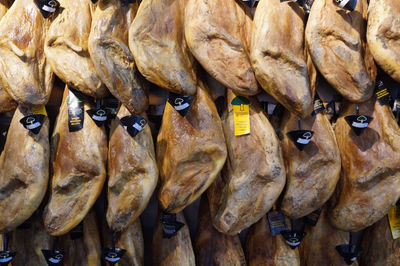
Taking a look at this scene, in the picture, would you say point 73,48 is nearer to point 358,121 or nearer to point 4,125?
point 4,125

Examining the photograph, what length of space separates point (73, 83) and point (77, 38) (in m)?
0.24

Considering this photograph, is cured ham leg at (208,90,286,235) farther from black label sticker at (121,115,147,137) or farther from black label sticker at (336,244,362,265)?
black label sticker at (336,244,362,265)

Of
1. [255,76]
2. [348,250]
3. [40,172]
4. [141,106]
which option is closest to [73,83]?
[141,106]

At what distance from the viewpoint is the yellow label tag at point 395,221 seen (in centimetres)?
216

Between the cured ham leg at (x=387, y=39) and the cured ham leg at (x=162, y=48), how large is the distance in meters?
0.91

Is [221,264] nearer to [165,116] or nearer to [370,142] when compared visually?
[165,116]

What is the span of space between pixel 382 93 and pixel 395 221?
0.79m

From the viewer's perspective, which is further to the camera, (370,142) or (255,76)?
(370,142)

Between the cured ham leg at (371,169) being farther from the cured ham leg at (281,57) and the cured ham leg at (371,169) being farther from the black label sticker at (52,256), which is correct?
the black label sticker at (52,256)

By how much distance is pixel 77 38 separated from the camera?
183cm

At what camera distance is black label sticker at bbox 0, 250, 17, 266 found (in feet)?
6.15

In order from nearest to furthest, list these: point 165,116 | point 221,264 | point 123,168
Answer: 1. point 123,168
2. point 165,116
3. point 221,264

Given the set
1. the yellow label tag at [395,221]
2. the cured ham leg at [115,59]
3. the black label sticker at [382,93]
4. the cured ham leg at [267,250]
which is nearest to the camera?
the cured ham leg at [115,59]

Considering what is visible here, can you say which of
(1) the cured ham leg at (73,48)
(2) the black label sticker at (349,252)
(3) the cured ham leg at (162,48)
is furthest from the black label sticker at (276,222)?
(1) the cured ham leg at (73,48)
